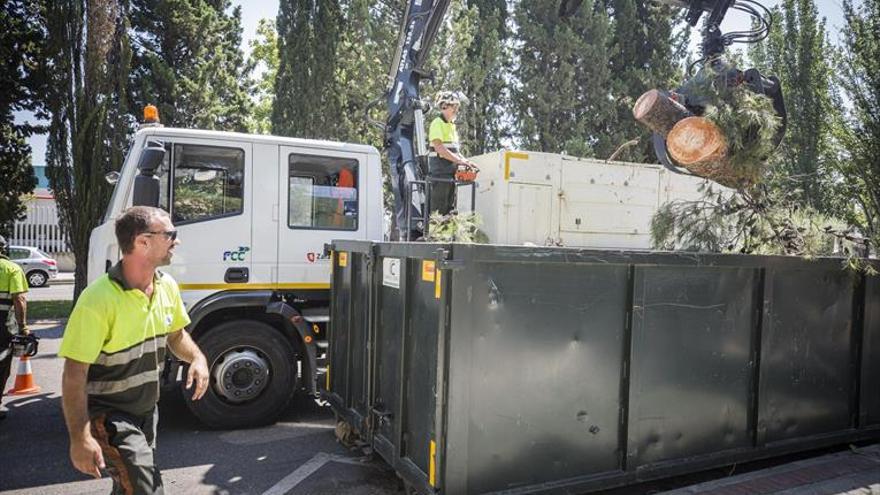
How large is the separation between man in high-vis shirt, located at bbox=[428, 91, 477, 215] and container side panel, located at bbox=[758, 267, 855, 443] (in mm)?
3073

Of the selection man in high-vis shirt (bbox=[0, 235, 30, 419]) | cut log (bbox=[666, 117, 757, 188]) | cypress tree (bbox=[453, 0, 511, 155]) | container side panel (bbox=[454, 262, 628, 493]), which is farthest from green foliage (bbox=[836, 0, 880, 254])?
cypress tree (bbox=[453, 0, 511, 155])

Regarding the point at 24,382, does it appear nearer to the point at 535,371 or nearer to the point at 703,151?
the point at 535,371

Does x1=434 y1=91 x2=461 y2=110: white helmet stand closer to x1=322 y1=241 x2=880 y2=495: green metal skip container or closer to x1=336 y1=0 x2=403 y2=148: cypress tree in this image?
x1=322 y1=241 x2=880 y2=495: green metal skip container

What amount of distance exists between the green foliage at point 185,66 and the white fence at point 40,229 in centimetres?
1496

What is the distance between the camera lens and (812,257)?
4.09 metres

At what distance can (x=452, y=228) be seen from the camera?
5211mm

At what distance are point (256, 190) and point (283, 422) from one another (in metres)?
2.30

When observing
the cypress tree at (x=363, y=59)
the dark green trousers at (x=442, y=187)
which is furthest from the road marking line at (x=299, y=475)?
the cypress tree at (x=363, y=59)

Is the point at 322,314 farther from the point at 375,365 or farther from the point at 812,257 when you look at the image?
the point at 812,257

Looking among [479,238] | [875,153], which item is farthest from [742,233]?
[479,238]

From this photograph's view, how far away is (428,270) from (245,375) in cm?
297

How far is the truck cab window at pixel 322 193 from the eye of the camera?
18.7 feet

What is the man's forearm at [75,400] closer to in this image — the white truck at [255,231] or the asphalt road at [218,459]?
the asphalt road at [218,459]

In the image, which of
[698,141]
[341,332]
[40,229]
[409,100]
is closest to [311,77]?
[409,100]
